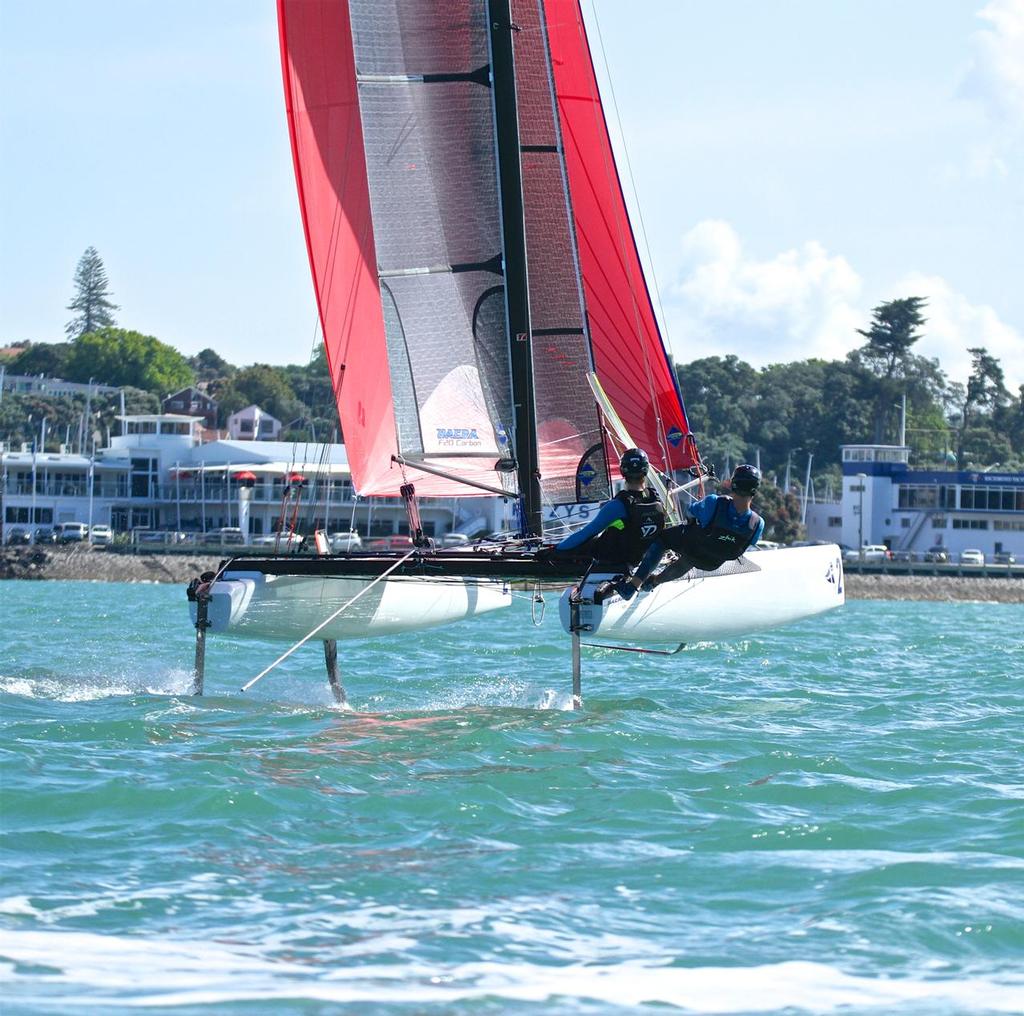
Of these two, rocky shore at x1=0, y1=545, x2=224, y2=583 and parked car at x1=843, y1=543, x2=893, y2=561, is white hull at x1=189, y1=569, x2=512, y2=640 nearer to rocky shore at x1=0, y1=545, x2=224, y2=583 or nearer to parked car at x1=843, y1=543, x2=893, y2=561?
rocky shore at x1=0, y1=545, x2=224, y2=583

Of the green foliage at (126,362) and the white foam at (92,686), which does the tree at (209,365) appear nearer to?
the green foliage at (126,362)

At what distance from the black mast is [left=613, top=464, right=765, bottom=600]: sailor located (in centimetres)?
167

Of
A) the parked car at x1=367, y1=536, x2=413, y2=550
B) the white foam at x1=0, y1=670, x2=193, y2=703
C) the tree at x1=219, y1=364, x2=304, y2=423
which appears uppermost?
the tree at x1=219, y1=364, x2=304, y2=423

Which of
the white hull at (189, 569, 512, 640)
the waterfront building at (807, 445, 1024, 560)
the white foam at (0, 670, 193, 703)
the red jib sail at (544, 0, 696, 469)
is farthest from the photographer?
the waterfront building at (807, 445, 1024, 560)

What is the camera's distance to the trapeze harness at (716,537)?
36.3 feet

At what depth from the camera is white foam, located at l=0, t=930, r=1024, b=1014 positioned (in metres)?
5.30

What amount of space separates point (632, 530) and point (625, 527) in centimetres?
5

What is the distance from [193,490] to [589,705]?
2425 inches

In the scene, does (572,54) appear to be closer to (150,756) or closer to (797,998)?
(150,756)

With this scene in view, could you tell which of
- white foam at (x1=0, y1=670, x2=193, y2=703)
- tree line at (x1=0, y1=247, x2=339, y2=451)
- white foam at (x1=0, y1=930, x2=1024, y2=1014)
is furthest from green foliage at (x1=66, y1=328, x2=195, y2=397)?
white foam at (x1=0, y1=930, x2=1024, y2=1014)

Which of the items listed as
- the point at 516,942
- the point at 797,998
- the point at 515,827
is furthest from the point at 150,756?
the point at 797,998

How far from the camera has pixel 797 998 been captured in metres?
5.39

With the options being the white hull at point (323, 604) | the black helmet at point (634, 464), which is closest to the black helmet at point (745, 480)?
the black helmet at point (634, 464)

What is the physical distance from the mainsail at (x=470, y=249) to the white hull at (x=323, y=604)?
107 cm
